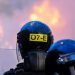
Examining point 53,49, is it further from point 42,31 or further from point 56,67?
point 42,31

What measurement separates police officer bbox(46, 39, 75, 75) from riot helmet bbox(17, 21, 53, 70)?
1.53 m

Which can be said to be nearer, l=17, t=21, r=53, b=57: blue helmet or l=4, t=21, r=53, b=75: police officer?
l=4, t=21, r=53, b=75: police officer

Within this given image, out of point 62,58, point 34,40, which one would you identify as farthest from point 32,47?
point 62,58

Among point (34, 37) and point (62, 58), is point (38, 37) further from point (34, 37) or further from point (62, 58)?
point (62, 58)

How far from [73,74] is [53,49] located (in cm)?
28

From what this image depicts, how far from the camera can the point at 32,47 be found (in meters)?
5.53

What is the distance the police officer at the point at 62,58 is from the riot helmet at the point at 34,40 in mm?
1527

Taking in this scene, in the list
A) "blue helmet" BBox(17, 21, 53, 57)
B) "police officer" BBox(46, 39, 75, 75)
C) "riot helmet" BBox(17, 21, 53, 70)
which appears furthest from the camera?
"blue helmet" BBox(17, 21, 53, 57)

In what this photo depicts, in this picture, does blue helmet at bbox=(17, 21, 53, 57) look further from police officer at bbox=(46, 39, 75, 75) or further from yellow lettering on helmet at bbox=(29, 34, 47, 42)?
police officer at bbox=(46, 39, 75, 75)

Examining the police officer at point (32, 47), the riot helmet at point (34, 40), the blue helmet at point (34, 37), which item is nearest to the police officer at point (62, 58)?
the police officer at point (32, 47)

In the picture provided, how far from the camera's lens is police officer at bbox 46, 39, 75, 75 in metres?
3.61

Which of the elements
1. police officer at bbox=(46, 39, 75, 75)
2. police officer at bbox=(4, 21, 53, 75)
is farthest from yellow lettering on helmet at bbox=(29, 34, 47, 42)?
police officer at bbox=(46, 39, 75, 75)

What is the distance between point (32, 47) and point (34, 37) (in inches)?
5.0

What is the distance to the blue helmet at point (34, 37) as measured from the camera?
5.56 metres
